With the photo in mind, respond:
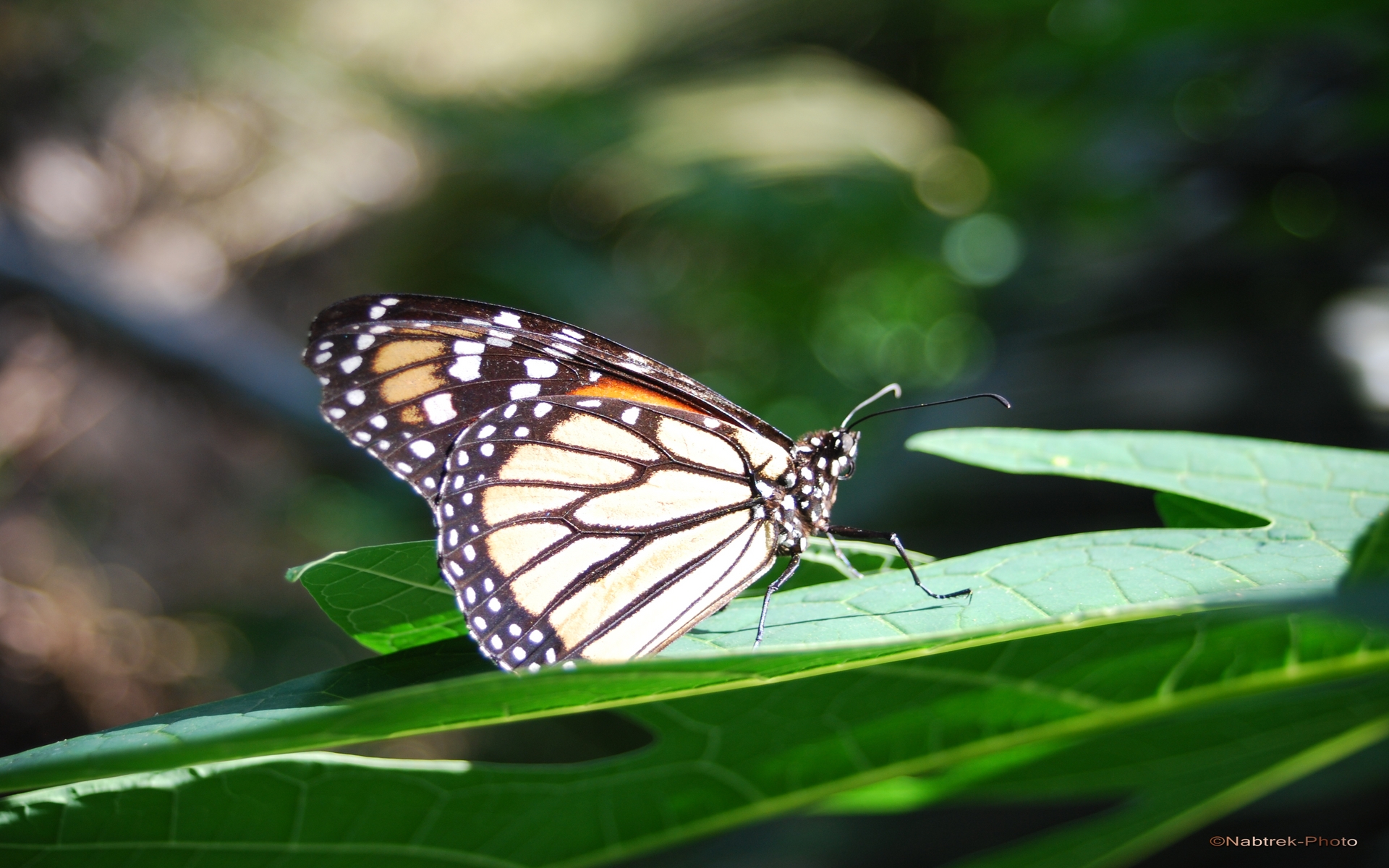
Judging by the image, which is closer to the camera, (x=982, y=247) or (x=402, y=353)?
(x=402, y=353)

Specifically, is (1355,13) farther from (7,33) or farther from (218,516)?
(7,33)

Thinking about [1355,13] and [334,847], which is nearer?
[334,847]

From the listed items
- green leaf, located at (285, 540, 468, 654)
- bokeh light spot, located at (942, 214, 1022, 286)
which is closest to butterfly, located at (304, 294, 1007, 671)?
green leaf, located at (285, 540, 468, 654)

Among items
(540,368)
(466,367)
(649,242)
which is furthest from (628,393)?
(649,242)

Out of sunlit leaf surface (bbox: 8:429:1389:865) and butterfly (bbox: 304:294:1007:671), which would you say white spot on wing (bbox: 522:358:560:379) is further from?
sunlit leaf surface (bbox: 8:429:1389:865)

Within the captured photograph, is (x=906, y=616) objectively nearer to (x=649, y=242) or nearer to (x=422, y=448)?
(x=422, y=448)

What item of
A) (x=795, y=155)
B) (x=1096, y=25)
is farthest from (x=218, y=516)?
(x=1096, y=25)
